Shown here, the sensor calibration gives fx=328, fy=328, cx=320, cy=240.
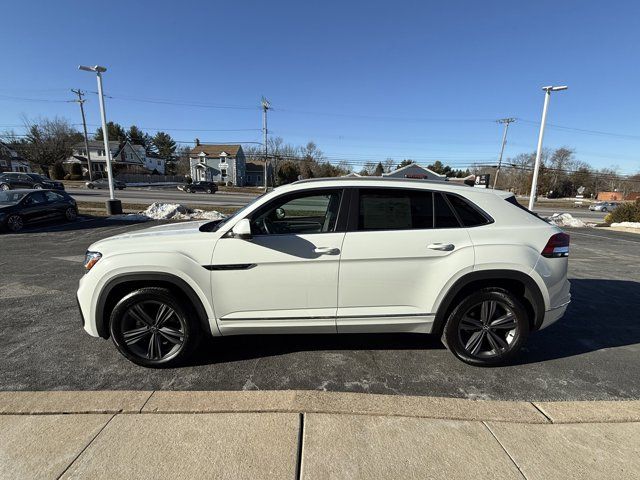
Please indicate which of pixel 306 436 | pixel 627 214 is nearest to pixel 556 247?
pixel 306 436

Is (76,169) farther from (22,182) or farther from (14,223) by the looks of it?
(14,223)

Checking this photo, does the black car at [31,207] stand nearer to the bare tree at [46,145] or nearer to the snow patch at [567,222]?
the snow patch at [567,222]

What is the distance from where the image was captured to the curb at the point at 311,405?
241 cm

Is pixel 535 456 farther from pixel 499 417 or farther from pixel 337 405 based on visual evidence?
pixel 337 405

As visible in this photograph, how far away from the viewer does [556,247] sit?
2.92 meters

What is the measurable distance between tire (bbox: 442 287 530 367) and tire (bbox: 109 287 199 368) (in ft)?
7.81

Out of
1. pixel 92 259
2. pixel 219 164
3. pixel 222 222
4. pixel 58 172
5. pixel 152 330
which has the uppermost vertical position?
pixel 219 164

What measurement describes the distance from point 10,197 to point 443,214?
45.9ft

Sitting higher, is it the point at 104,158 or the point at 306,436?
the point at 104,158

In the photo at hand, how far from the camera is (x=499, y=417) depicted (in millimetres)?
2404

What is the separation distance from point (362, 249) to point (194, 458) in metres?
1.87

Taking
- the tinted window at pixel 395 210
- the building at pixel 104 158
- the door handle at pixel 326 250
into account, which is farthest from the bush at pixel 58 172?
the tinted window at pixel 395 210

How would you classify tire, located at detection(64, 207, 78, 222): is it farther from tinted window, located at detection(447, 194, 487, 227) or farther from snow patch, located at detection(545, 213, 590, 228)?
snow patch, located at detection(545, 213, 590, 228)

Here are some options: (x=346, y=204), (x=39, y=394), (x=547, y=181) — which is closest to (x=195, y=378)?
(x=39, y=394)
